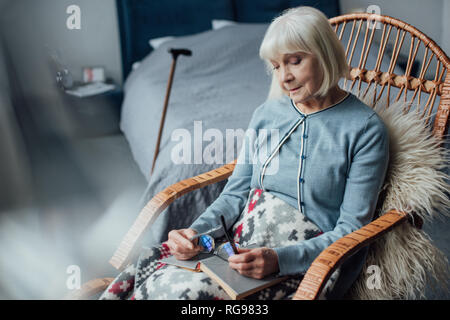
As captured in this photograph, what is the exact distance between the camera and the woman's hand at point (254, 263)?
2.49 feet

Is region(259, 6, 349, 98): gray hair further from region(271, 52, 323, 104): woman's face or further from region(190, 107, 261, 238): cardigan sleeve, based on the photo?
region(190, 107, 261, 238): cardigan sleeve

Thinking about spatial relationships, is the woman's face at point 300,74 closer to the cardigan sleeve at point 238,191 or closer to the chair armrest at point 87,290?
the cardigan sleeve at point 238,191

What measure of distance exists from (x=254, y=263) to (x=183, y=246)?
0.17m

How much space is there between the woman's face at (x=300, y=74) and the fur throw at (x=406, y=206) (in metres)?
0.26

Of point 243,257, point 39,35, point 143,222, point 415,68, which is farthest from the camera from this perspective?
point 39,35

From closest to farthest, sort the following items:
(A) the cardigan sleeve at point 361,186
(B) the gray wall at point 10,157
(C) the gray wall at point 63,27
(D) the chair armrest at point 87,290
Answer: (A) the cardigan sleeve at point 361,186 → (D) the chair armrest at point 87,290 → (C) the gray wall at point 63,27 → (B) the gray wall at point 10,157

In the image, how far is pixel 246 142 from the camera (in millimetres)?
1036

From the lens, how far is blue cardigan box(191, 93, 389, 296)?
84 centimetres

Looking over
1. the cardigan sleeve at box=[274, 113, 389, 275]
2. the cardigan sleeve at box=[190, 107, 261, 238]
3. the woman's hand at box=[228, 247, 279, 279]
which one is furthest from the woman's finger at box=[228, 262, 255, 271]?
the cardigan sleeve at box=[190, 107, 261, 238]

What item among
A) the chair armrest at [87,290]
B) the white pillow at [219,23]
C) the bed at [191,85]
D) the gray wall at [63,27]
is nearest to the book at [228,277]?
the chair armrest at [87,290]

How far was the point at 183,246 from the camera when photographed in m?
0.85

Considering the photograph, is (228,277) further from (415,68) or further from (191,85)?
(191,85)

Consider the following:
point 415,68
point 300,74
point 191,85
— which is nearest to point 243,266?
point 300,74
